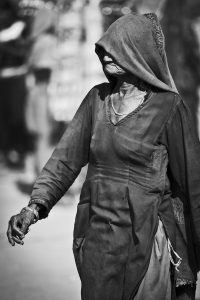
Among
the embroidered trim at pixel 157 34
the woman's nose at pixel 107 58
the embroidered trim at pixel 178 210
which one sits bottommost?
the embroidered trim at pixel 178 210

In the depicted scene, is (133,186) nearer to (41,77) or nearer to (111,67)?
(111,67)

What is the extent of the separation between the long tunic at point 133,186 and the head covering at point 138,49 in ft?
0.30

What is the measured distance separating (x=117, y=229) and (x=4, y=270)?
3214mm

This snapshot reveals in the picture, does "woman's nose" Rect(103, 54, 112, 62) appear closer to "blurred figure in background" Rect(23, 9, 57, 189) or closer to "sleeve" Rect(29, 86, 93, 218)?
"sleeve" Rect(29, 86, 93, 218)

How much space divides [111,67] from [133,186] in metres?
0.52

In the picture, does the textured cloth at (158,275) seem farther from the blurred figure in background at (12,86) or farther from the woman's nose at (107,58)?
the blurred figure in background at (12,86)

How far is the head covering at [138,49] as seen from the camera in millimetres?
3637

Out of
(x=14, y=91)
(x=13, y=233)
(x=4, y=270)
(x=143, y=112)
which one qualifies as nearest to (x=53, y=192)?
(x=13, y=233)

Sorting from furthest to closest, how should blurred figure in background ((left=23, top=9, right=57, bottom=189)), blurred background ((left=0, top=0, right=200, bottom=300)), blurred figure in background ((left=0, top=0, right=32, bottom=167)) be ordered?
blurred figure in background ((left=0, top=0, right=32, bottom=167)), blurred figure in background ((left=23, top=9, right=57, bottom=189)), blurred background ((left=0, top=0, right=200, bottom=300))

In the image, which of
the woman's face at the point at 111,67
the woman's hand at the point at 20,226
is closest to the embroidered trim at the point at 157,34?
the woman's face at the point at 111,67

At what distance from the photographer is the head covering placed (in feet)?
11.9

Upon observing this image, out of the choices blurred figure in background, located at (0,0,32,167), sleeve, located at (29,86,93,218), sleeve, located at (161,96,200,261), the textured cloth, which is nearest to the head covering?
sleeve, located at (161,96,200,261)

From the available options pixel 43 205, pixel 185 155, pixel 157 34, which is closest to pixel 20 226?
pixel 43 205

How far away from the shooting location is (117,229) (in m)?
3.64
